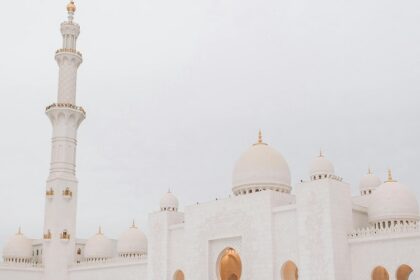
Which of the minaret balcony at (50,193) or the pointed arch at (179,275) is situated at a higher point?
the minaret balcony at (50,193)

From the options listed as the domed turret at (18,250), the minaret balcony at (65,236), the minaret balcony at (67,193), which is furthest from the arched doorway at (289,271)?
the domed turret at (18,250)

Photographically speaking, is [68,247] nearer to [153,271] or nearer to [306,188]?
[153,271]

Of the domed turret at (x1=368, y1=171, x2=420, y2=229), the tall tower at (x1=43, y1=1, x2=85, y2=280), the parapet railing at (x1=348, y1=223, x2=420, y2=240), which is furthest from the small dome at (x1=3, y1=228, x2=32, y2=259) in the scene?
the domed turret at (x1=368, y1=171, x2=420, y2=229)

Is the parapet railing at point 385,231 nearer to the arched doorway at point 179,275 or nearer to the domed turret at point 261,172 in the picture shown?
the domed turret at point 261,172

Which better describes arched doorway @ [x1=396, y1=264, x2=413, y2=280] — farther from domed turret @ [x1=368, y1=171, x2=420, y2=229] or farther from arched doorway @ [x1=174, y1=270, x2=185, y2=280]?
arched doorway @ [x1=174, y1=270, x2=185, y2=280]

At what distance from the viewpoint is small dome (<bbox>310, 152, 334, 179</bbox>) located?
30125 mm

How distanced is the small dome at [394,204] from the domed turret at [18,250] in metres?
26.6

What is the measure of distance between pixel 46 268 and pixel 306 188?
21.6m

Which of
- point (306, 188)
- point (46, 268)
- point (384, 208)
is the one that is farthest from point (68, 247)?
point (384, 208)

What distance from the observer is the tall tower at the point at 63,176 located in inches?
1614

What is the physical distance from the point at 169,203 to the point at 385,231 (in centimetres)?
1544

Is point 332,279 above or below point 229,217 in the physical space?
below

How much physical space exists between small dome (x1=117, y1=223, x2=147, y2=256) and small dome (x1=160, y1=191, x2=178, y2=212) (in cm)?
480

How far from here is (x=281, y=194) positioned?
3067 centimetres
